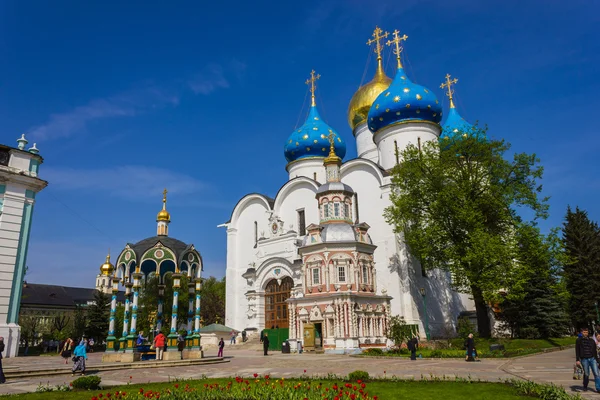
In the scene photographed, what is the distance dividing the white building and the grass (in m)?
11.1

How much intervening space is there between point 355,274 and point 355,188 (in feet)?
23.7

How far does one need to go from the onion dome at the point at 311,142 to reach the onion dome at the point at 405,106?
4.47 meters

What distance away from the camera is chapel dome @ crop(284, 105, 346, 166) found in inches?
1307

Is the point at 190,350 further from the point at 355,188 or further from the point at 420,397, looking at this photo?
the point at 355,188

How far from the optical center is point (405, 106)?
93.2 feet

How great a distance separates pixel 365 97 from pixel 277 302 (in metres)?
17.3

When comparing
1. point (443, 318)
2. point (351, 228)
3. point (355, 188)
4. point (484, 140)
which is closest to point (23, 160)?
point (351, 228)

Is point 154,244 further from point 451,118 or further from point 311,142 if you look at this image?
point 451,118

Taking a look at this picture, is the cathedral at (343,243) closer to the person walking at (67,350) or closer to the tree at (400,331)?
the tree at (400,331)

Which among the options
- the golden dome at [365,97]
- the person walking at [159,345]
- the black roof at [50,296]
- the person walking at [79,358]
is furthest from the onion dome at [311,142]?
the black roof at [50,296]

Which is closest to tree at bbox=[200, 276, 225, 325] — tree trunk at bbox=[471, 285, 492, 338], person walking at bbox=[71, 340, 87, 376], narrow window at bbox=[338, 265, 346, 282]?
narrow window at bbox=[338, 265, 346, 282]

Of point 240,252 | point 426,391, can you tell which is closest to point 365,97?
point 240,252

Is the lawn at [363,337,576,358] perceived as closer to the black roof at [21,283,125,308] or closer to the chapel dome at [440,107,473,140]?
the chapel dome at [440,107,473,140]

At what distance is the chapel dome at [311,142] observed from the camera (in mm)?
33188
